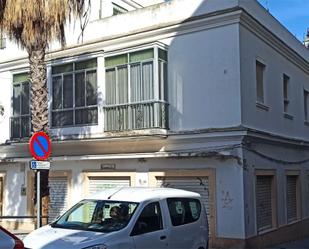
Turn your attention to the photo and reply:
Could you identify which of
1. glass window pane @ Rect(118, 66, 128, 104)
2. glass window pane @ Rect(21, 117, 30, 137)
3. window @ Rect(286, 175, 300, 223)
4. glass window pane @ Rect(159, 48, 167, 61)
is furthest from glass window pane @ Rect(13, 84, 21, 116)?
window @ Rect(286, 175, 300, 223)

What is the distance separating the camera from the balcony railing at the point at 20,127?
1880cm

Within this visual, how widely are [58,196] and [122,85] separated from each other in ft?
16.0

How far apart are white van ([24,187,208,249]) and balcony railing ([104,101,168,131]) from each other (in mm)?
5620

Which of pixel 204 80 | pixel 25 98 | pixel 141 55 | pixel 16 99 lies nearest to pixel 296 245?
pixel 204 80

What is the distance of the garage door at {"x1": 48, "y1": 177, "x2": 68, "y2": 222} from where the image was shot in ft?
59.9

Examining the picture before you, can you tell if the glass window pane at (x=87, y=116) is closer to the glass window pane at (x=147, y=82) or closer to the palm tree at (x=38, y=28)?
the glass window pane at (x=147, y=82)

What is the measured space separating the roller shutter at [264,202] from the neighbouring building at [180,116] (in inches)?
2.4

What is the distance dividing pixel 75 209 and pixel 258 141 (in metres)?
7.80

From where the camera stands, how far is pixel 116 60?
55.6ft

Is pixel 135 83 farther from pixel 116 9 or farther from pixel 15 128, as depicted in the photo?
pixel 116 9

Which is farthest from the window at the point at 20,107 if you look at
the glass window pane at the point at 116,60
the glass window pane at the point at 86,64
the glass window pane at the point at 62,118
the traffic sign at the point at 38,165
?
the traffic sign at the point at 38,165

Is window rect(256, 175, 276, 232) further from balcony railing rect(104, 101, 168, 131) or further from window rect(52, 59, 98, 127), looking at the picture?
window rect(52, 59, 98, 127)

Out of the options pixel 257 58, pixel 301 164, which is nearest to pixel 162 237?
pixel 257 58

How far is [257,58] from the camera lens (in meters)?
16.1
